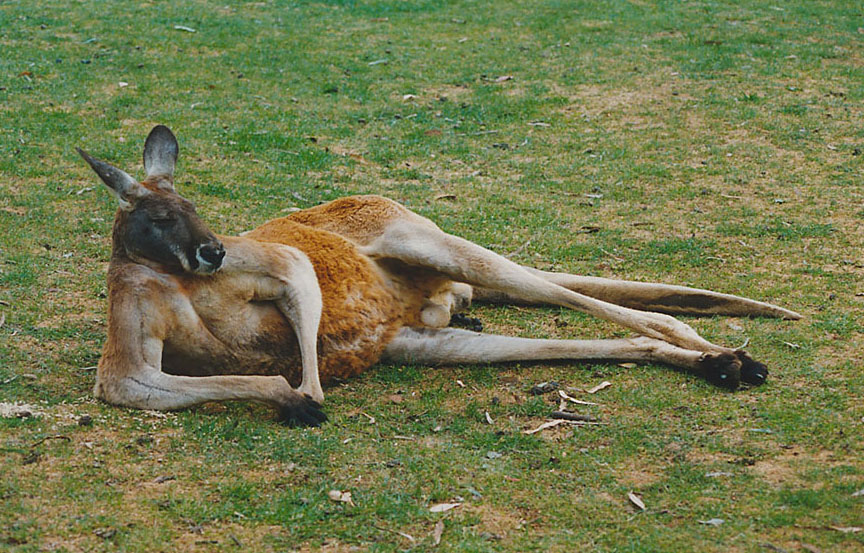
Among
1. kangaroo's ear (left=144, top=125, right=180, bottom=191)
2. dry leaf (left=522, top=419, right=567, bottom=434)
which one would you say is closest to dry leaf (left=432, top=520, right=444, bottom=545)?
dry leaf (left=522, top=419, right=567, bottom=434)

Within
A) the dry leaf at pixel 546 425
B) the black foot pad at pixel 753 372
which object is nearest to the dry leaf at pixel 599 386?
the dry leaf at pixel 546 425

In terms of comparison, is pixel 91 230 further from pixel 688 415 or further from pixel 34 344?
pixel 688 415

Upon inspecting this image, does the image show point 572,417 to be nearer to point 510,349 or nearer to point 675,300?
point 510,349

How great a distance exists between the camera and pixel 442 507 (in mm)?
3621

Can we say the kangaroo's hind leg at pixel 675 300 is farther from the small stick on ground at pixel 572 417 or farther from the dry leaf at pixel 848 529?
the dry leaf at pixel 848 529

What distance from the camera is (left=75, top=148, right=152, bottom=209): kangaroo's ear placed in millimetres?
4336

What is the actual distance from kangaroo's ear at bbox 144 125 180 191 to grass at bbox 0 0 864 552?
3.17 ft

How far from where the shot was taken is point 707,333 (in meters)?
5.20

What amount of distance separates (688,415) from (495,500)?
110cm

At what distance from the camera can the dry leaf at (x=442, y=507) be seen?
3598mm

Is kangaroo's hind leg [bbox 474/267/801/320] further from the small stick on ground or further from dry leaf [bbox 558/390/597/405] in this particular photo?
the small stick on ground

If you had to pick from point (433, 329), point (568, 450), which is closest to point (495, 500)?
point (568, 450)

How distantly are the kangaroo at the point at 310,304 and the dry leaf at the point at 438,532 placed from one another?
0.92 metres

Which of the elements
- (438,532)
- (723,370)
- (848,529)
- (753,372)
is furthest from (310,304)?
(848,529)
